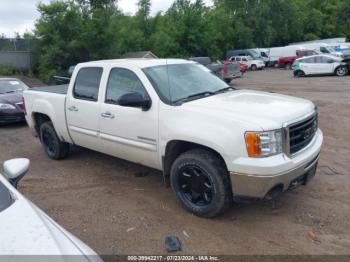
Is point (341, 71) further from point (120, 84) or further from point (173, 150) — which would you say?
point (173, 150)

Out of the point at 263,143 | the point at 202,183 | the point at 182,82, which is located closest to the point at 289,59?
the point at 182,82

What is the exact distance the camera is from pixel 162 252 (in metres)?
3.59

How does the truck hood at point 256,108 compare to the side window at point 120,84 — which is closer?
the truck hood at point 256,108

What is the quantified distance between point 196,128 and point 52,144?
3657 mm

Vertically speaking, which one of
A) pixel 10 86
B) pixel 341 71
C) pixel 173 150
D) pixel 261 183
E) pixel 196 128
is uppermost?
pixel 10 86

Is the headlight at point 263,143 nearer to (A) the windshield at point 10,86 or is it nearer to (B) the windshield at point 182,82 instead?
(B) the windshield at point 182,82

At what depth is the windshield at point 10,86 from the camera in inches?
440

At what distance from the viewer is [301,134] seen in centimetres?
404

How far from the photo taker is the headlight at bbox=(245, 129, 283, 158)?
360 centimetres

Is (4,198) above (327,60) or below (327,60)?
below

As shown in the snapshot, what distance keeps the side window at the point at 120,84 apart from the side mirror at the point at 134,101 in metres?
0.26

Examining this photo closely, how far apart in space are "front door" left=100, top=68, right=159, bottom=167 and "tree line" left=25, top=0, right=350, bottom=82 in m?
18.0

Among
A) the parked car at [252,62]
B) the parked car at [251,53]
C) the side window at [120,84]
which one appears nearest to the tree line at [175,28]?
the parked car at [251,53]

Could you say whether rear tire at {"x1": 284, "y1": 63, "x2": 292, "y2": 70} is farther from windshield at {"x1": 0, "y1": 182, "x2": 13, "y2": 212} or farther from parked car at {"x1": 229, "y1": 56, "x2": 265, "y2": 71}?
windshield at {"x1": 0, "y1": 182, "x2": 13, "y2": 212}
